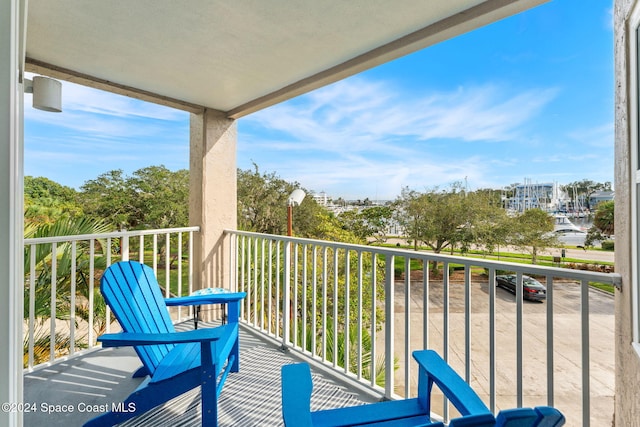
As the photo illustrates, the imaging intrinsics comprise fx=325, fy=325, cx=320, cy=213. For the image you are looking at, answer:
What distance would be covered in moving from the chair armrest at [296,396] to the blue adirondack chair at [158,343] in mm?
515

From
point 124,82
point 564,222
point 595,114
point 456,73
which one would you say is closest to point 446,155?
point 456,73

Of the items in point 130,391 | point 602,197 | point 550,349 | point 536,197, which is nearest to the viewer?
point 550,349

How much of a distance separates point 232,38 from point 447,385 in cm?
250

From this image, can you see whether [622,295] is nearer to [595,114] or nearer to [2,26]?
[2,26]

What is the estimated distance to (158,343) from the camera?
162 cm

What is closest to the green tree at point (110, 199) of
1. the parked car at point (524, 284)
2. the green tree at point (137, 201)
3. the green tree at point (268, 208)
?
the green tree at point (137, 201)

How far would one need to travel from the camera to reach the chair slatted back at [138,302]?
1909mm

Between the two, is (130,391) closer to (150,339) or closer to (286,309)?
(150,339)

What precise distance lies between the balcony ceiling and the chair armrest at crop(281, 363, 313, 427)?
204 cm

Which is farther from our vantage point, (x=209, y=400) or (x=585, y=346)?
(x=209, y=400)

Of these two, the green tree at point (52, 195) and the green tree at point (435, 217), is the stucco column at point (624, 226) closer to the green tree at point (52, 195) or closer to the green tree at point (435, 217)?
the green tree at point (52, 195)

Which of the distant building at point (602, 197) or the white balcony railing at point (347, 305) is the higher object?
the distant building at point (602, 197)

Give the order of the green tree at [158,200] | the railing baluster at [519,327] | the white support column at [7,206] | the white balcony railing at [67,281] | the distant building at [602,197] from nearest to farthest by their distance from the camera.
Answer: the white support column at [7,206]
the railing baluster at [519,327]
the distant building at [602,197]
the white balcony railing at [67,281]
the green tree at [158,200]

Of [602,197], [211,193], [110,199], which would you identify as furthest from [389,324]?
[110,199]
